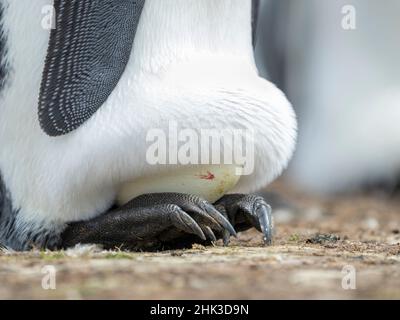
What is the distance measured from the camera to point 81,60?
9.52ft

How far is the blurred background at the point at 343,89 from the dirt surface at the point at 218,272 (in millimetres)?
3449

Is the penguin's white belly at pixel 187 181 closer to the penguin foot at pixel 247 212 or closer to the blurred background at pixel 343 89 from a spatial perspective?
the penguin foot at pixel 247 212

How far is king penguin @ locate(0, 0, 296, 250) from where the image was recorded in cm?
286

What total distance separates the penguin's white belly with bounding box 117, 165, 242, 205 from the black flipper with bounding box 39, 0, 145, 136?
0.88 feet

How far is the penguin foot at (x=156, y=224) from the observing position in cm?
283

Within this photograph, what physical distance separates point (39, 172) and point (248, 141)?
658mm

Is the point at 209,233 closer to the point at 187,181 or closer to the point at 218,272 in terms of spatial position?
the point at 187,181

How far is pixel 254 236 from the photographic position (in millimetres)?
A: 3748

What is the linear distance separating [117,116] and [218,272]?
772mm

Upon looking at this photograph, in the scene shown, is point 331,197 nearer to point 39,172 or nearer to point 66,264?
point 39,172

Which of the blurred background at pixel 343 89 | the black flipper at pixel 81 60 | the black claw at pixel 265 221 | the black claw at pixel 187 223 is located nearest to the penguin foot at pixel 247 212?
the black claw at pixel 265 221

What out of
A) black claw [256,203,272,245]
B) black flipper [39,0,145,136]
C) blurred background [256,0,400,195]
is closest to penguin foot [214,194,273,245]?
black claw [256,203,272,245]

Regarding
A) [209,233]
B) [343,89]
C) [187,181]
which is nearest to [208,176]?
[187,181]

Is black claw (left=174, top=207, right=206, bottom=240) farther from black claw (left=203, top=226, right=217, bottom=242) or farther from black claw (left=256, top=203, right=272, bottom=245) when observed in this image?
black claw (left=256, top=203, right=272, bottom=245)
